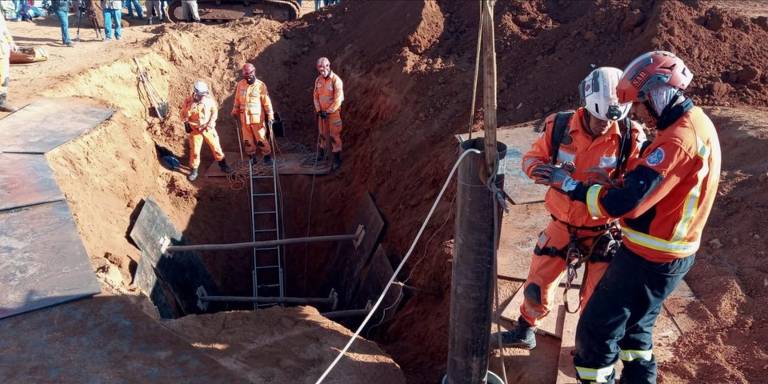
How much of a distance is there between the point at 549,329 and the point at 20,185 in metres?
6.48

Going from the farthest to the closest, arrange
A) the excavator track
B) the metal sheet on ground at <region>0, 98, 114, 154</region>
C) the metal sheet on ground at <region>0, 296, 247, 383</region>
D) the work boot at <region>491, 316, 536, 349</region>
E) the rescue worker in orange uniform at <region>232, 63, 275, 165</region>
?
the excavator track < the rescue worker in orange uniform at <region>232, 63, 275, 165</region> < the metal sheet on ground at <region>0, 98, 114, 154</region> < the work boot at <region>491, 316, 536, 349</region> < the metal sheet on ground at <region>0, 296, 247, 383</region>

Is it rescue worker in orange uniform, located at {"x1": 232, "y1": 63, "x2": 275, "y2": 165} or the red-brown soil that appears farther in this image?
rescue worker in orange uniform, located at {"x1": 232, "y1": 63, "x2": 275, "y2": 165}

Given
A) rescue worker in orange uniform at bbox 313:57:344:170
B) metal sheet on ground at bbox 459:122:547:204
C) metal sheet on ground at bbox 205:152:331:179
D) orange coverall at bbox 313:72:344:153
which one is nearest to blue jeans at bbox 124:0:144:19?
metal sheet on ground at bbox 205:152:331:179

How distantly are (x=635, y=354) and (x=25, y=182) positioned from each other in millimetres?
7195

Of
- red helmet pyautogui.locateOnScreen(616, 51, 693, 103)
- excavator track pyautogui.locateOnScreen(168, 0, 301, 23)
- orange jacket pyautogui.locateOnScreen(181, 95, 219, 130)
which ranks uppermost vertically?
excavator track pyautogui.locateOnScreen(168, 0, 301, 23)

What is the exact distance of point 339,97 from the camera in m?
10.7

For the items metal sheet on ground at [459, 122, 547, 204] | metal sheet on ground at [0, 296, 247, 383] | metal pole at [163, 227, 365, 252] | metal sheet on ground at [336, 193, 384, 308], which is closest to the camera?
metal sheet on ground at [0, 296, 247, 383]

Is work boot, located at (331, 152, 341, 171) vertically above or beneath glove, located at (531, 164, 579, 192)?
beneath

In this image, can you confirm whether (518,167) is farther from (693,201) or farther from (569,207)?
(693,201)

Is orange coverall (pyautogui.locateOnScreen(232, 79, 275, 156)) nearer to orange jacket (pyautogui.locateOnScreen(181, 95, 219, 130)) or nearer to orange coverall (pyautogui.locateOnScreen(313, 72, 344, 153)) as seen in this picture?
orange jacket (pyautogui.locateOnScreen(181, 95, 219, 130))

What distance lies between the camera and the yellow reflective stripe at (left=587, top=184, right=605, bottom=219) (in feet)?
11.1

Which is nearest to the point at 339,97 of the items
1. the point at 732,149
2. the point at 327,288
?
the point at 327,288

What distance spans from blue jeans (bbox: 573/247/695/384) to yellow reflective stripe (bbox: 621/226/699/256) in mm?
70

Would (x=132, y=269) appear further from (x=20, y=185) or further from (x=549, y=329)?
(x=549, y=329)
